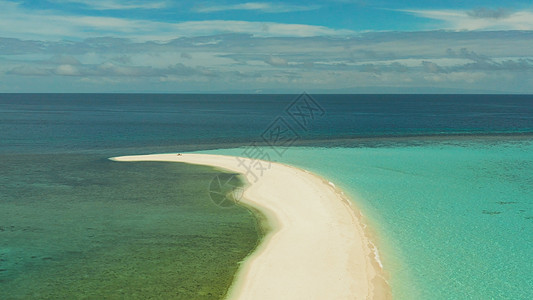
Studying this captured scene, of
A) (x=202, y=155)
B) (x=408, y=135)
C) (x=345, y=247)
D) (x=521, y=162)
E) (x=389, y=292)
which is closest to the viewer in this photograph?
(x=389, y=292)

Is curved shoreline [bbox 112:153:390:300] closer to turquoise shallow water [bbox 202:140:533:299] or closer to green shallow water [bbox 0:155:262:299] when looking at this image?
turquoise shallow water [bbox 202:140:533:299]

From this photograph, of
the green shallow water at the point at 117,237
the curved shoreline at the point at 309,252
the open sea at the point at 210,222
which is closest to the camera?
the curved shoreline at the point at 309,252

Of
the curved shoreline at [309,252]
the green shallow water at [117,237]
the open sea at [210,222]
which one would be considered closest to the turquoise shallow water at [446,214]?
the open sea at [210,222]

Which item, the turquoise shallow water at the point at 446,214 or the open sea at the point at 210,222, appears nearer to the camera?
the turquoise shallow water at the point at 446,214

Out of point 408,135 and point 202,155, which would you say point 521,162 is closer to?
point 408,135

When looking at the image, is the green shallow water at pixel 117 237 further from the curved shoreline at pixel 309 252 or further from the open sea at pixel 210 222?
the curved shoreline at pixel 309 252

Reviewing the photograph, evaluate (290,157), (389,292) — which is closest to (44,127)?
(290,157)
